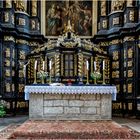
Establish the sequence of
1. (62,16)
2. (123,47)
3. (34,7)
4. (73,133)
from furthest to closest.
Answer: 1. (62,16)
2. (34,7)
3. (123,47)
4. (73,133)

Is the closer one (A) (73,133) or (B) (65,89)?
→ (A) (73,133)

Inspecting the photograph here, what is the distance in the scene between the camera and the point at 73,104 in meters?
11.8

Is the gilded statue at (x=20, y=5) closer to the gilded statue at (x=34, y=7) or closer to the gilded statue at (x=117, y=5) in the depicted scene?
the gilded statue at (x=34, y=7)

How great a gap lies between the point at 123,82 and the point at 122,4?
4066mm

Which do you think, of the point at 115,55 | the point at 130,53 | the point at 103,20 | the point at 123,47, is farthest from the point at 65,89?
the point at 103,20

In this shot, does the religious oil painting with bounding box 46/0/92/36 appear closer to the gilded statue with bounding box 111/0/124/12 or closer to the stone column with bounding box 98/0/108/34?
the stone column with bounding box 98/0/108/34

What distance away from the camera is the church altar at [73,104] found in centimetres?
1171

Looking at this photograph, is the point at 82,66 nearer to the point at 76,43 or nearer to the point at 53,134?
the point at 76,43

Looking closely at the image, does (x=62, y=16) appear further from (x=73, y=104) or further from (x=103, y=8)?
(x=73, y=104)

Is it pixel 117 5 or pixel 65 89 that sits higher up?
pixel 117 5

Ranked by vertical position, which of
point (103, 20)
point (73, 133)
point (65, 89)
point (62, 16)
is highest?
point (62, 16)

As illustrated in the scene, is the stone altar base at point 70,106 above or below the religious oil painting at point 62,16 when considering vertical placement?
below

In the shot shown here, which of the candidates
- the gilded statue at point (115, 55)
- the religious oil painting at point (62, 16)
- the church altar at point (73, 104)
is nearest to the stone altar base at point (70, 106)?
the church altar at point (73, 104)

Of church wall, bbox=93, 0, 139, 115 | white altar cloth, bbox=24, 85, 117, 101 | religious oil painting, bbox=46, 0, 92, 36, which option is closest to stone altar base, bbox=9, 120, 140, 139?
white altar cloth, bbox=24, 85, 117, 101
